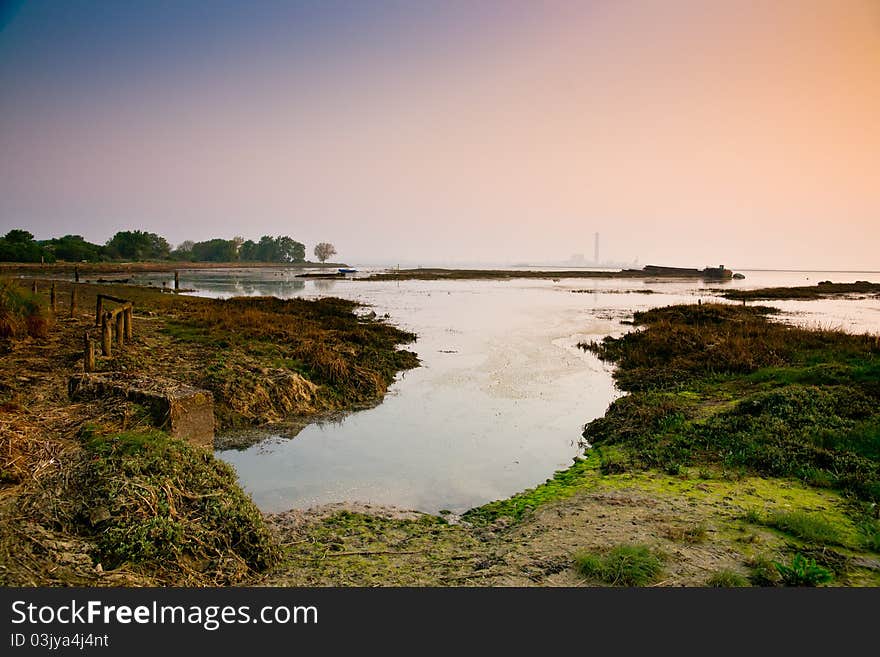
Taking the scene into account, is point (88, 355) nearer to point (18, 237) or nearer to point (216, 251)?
point (18, 237)

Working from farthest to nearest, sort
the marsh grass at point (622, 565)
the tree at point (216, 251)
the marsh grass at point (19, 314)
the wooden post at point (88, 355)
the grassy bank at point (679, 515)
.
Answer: the tree at point (216, 251) < the marsh grass at point (19, 314) < the wooden post at point (88, 355) < the grassy bank at point (679, 515) < the marsh grass at point (622, 565)

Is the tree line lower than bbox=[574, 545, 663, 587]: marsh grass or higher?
higher

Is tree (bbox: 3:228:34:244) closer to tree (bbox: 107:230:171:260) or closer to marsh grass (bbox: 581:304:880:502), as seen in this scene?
tree (bbox: 107:230:171:260)

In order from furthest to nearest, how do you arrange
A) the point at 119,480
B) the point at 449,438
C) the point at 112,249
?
1. the point at 112,249
2. the point at 449,438
3. the point at 119,480

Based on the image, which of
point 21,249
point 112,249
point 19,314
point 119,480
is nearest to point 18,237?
point 21,249

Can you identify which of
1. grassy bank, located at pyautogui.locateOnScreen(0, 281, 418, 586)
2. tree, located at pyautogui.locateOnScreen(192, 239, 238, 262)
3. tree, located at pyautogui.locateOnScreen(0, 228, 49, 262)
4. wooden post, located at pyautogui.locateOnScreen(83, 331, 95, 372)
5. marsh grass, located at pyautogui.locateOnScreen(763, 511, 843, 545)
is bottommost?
marsh grass, located at pyautogui.locateOnScreen(763, 511, 843, 545)

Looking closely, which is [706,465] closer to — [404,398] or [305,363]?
[404,398]

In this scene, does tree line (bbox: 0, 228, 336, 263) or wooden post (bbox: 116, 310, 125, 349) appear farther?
tree line (bbox: 0, 228, 336, 263)

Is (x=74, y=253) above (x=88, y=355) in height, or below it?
above

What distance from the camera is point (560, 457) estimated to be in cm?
1148

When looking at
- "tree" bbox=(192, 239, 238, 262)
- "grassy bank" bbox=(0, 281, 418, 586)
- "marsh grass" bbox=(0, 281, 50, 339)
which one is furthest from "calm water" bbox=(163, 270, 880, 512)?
"tree" bbox=(192, 239, 238, 262)

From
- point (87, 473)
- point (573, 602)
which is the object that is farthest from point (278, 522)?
point (573, 602)

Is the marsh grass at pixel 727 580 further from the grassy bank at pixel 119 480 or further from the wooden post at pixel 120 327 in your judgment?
the wooden post at pixel 120 327

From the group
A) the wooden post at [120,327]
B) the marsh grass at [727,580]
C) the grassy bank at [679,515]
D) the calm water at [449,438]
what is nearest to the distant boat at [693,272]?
the calm water at [449,438]
